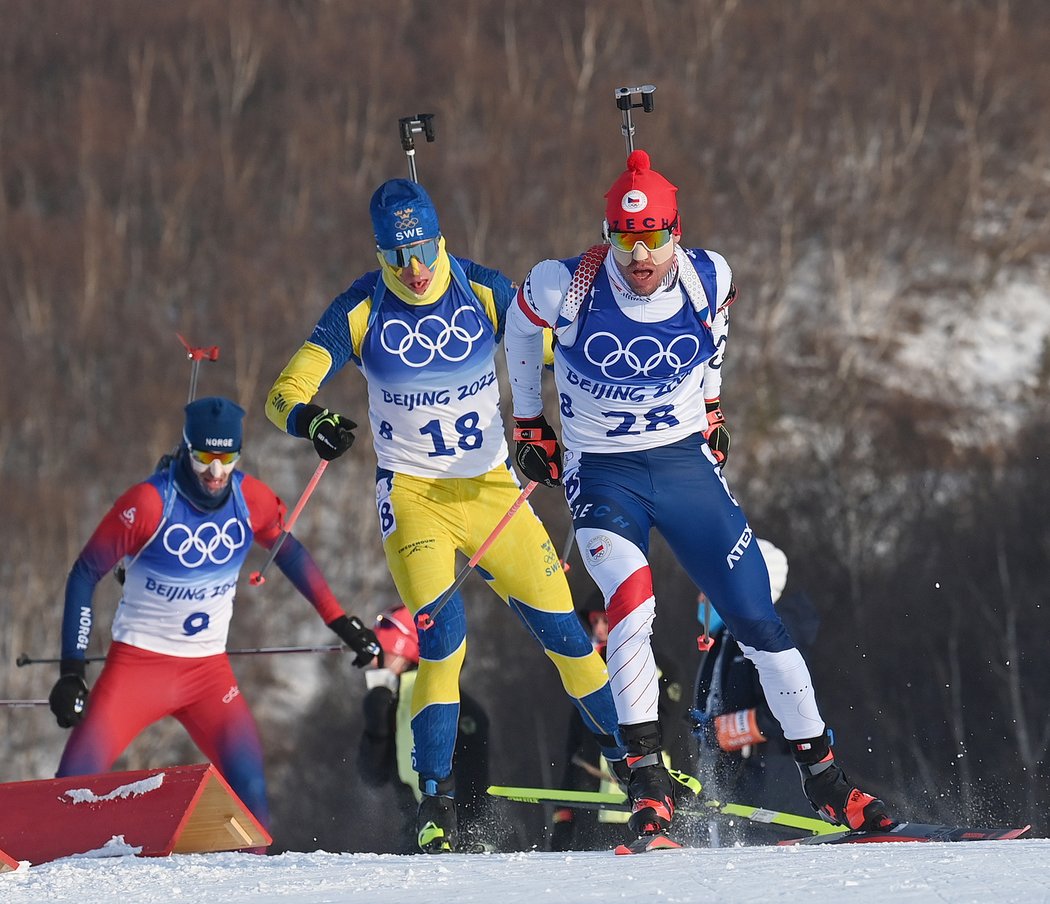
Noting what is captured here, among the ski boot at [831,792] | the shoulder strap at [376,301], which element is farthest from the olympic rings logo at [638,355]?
the ski boot at [831,792]

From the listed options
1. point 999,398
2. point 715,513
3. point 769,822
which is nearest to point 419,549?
point 715,513

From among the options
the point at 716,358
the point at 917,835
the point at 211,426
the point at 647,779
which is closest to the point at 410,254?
the point at 716,358

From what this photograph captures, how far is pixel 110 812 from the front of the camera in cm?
624

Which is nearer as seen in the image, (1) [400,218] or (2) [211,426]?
(1) [400,218]

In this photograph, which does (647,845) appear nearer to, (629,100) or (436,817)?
(436,817)

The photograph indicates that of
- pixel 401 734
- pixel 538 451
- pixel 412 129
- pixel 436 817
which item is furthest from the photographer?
pixel 401 734

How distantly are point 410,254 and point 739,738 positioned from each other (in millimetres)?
2534

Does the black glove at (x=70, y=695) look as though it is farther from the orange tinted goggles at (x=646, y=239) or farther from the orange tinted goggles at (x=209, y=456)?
the orange tinted goggles at (x=646, y=239)

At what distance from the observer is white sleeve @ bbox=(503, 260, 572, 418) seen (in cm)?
610

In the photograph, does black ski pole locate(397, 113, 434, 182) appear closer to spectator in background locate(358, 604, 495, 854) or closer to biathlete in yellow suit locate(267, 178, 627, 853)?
biathlete in yellow suit locate(267, 178, 627, 853)

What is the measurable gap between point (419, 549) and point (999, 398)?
116ft

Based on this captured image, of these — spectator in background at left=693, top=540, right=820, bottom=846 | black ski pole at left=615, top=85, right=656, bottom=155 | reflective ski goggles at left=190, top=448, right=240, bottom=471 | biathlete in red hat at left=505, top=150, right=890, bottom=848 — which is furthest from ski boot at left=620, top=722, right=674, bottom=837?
reflective ski goggles at left=190, top=448, right=240, bottom=471

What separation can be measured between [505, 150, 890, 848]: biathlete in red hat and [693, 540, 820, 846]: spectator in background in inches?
61.0

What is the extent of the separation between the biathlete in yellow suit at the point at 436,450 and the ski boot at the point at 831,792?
0.95m
